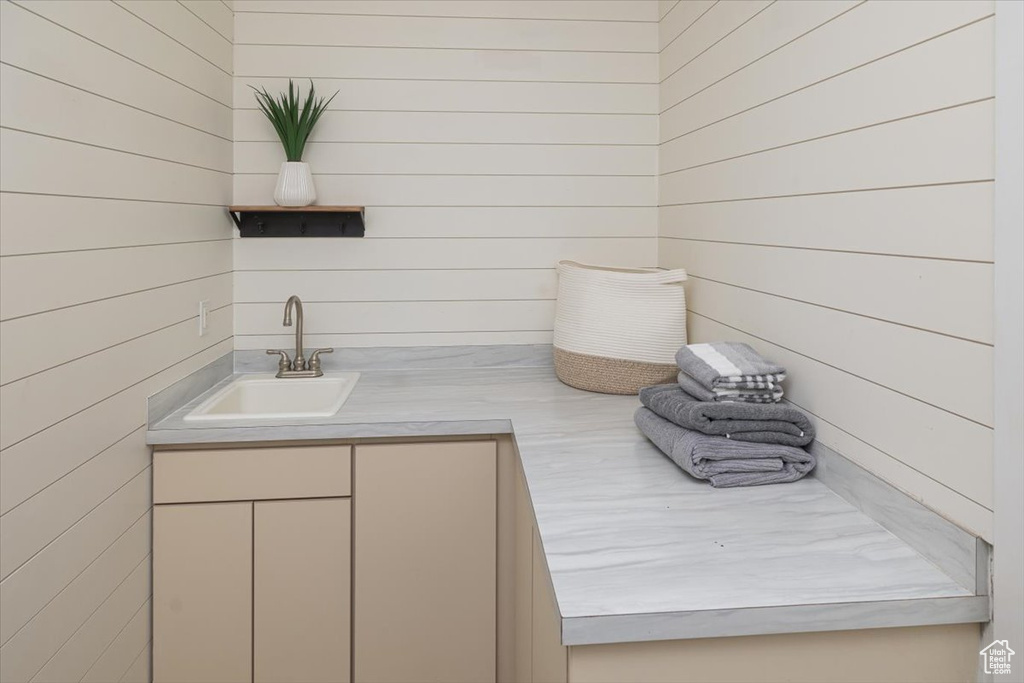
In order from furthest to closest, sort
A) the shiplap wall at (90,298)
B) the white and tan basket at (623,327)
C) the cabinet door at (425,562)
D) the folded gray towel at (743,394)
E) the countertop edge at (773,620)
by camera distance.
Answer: the white and tan basket at (623,327)
the cabinet door at (425,562)
the folded gray towel at (743,394)
the shiplap wall at (90,298)
the countertop edge at (773,620)

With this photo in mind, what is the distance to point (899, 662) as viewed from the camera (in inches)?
42.9

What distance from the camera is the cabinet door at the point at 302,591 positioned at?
203 centimetres

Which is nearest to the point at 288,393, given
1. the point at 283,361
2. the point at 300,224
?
the point at 283,361

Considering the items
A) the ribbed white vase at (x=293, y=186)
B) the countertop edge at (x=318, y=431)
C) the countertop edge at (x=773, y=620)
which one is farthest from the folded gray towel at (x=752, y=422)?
the ribbed white vase at (x=293, y=186)

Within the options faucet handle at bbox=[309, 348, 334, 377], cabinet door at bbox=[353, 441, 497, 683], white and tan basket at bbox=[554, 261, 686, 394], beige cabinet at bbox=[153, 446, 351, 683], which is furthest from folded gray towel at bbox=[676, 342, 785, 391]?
faucet handle at bbox=[309, 348, 334, 377]

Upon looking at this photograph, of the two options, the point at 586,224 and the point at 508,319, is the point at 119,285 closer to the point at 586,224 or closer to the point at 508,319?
the point at 508,319

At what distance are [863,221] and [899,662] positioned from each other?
72 centimetres

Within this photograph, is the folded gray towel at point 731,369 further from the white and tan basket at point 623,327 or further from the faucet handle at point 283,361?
the faucet handle at point 283,361

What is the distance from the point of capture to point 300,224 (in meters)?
2.59

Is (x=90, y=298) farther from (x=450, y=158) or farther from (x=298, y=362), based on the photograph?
(x=450, y=158)

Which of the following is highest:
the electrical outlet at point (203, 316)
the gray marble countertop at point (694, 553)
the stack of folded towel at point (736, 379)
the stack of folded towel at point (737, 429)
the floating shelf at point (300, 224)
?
the floating shelf at point (300, 224)

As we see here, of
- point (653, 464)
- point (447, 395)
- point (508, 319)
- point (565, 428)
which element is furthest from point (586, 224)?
point (653, 464)

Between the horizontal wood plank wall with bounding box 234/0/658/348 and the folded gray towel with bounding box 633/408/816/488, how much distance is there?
1.29 meters

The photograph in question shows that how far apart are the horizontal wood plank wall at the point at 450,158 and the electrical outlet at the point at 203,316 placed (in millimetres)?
280
